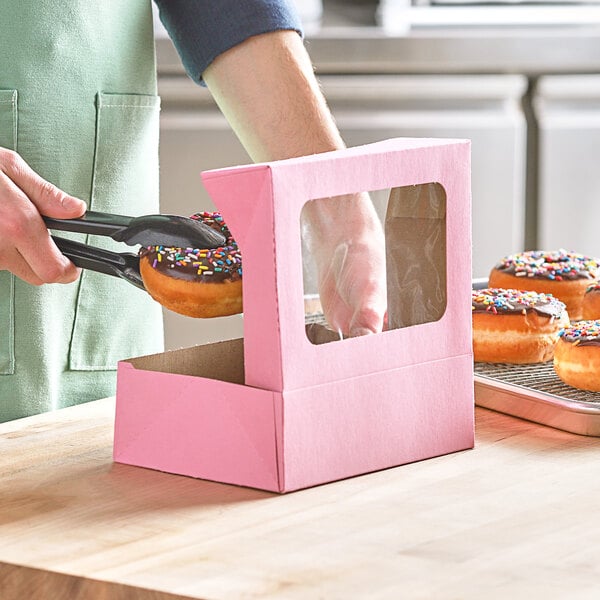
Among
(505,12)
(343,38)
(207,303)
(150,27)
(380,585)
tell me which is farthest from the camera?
(505,12)

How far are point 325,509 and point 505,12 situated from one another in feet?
6.55

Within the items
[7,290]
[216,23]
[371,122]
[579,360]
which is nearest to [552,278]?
[579,360]

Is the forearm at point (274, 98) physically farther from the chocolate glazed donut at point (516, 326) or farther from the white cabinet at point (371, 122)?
the white cabinet at point (371, 122)

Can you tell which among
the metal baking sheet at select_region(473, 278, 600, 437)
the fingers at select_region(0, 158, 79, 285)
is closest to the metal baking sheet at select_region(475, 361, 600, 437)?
the metal baking sheet at select_region(473, 278, 600, 437)

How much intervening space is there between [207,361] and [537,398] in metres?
0.30

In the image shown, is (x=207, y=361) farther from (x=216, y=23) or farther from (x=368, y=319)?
(x=216, y=23)

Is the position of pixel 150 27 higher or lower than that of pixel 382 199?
higher

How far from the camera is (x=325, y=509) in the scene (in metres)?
0.82

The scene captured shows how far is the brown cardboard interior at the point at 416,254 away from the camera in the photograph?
3.00 feet

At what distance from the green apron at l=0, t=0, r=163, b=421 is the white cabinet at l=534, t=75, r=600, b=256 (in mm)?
1256

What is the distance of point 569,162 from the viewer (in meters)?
2.47

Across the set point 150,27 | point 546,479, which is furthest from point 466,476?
point 150,27

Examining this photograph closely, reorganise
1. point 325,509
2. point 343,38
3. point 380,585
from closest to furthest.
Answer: point 380,585, point 325,509, point 343,38

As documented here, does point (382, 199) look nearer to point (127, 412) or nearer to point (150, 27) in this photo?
point (127, 412)
